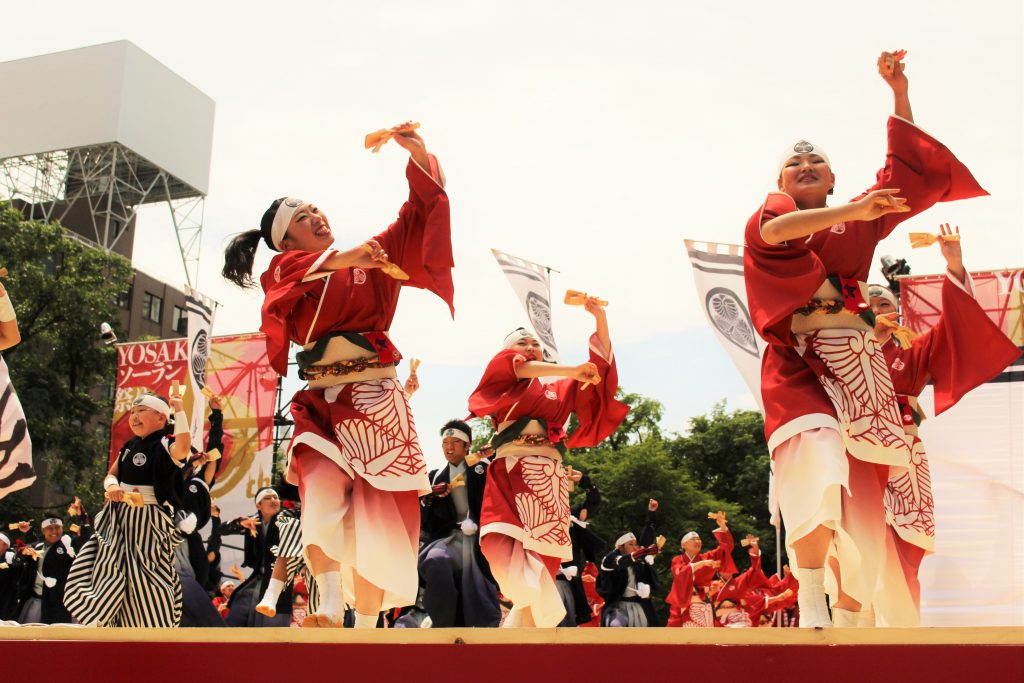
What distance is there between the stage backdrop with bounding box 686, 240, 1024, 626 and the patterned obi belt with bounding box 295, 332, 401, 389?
566 cm

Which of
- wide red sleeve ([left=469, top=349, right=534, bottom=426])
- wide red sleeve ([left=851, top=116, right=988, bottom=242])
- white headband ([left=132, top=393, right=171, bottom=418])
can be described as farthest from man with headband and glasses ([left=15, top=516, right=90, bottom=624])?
wide red sleeve ([left=851, top=116, right=988, bottom=242])

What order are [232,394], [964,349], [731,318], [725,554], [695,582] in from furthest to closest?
[232,394], [725,554], [695,582], [731,318], [964,349]

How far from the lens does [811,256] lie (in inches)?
165

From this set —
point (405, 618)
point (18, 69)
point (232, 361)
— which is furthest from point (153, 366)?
point (18, 69)

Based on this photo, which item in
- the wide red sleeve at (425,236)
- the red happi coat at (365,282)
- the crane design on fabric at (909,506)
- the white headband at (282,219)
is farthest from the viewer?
the crane design on fabric at (909,506)

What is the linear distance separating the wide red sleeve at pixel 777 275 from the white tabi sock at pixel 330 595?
186 cm

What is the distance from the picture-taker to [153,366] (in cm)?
1524

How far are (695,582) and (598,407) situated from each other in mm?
6530

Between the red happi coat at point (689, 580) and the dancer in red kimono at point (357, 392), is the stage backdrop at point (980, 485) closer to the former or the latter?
the red happi coat at point (689, 580)

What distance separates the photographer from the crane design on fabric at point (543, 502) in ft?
20.9

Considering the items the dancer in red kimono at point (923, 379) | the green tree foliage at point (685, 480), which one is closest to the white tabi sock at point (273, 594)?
the dancer in red kimono at point (923, 379)

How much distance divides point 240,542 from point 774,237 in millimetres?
10526

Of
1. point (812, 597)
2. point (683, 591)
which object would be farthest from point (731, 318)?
point (812, 597)

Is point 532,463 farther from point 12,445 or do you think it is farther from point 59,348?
point 59,348
